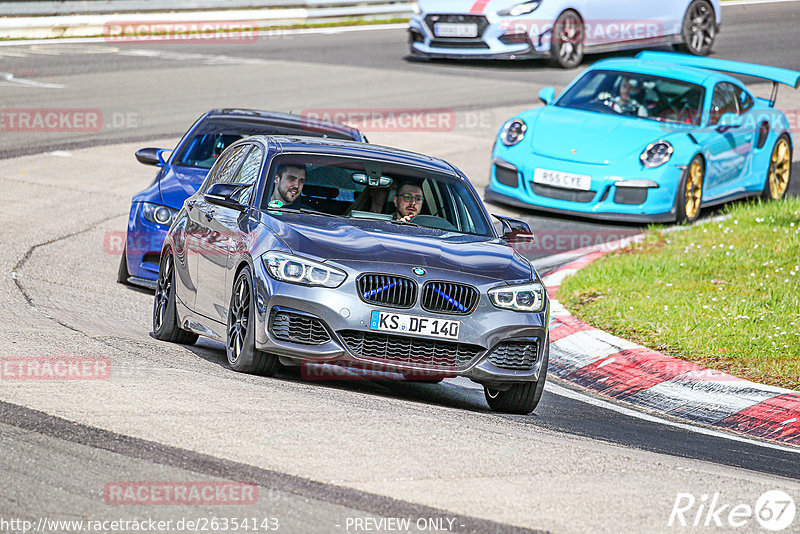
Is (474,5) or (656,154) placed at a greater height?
(474,5)

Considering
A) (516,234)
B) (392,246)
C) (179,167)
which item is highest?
(392,246)

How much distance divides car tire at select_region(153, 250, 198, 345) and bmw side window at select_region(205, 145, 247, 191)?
23.5 inches

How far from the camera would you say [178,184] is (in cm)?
1105

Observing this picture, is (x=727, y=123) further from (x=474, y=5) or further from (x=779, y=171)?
(x=474, y=5)

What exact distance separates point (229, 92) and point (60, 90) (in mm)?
2512


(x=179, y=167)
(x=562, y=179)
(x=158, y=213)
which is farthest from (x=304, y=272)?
(x=562, y=179)

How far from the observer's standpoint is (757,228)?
1363cm

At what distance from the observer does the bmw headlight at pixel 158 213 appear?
35.2 feet

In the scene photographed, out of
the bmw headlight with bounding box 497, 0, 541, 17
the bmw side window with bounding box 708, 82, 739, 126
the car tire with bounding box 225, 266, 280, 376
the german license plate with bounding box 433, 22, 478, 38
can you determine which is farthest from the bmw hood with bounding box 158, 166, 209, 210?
the german license plate with bounding box 433, 22, 478, 38

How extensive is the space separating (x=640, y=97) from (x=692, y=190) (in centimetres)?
140

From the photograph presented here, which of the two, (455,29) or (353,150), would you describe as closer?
(353,150)

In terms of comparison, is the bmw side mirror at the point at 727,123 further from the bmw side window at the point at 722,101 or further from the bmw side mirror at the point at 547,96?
the bmw side mirror at the point at 547,96

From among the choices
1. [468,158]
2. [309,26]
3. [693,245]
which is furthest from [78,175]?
[309,26]

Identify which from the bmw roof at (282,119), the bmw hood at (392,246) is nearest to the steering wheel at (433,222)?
the bmw hood at (392,246)
